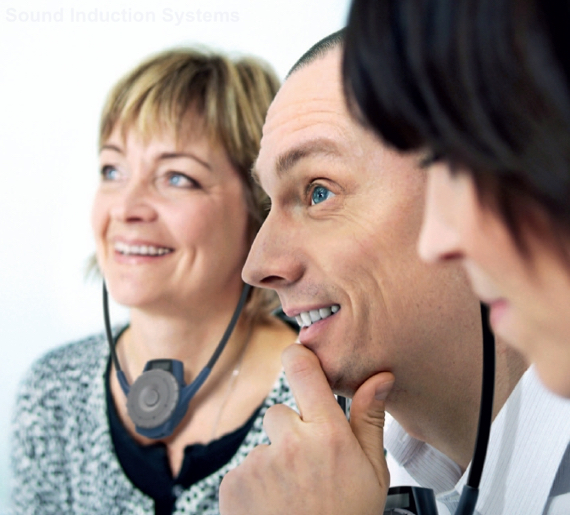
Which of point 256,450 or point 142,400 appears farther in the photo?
point 142,400

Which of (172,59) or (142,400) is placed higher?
(172,59)

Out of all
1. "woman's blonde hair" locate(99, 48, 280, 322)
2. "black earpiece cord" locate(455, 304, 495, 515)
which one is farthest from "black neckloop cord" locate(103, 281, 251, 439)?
"black earpiece cord" locate(455, 304, 495, 515)

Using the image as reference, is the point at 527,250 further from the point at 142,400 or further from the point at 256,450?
the point at 142,400

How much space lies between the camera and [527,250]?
396 mm

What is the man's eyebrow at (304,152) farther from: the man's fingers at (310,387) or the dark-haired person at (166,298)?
the dark-haired person at (166,298)

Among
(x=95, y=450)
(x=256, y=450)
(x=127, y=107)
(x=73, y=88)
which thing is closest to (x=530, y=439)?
(x=256, y=450)

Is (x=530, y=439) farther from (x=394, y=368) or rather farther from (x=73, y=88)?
(x=73, y=88)

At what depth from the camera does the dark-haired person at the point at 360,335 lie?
80 cm

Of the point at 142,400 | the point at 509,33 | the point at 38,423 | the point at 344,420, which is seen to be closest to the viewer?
the point at 509,33

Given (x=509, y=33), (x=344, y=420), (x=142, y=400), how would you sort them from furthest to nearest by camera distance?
(x=142, y=400) < (x=344, y=420) < (x=509, y=33)

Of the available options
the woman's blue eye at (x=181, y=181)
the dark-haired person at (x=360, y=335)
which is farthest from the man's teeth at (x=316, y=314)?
the woman's blue eye at (x=181, y=181)

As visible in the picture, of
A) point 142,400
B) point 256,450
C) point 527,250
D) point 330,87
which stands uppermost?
point 330,87

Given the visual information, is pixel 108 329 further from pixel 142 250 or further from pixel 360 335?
pixel 360 335

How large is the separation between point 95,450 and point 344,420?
0.81 metres
